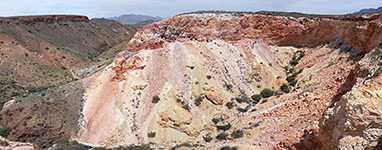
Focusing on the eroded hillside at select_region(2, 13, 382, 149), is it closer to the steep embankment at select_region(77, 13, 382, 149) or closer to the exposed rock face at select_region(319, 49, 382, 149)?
the steep embankment at select_region(77, 13, 382, 149)

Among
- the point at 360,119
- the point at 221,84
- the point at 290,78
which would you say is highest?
the point at 360,119

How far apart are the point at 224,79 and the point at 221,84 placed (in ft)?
3.59

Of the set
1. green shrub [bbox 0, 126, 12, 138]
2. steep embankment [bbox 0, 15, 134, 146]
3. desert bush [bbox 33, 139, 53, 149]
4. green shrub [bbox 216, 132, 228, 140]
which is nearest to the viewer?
green shrub [bbox 216, 132, 228, 140]

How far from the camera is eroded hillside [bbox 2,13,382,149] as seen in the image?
1755 centimetres

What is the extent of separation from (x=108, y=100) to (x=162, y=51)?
8629 mm

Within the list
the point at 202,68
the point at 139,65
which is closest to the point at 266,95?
the point at 202,68

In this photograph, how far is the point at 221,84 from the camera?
25.7m

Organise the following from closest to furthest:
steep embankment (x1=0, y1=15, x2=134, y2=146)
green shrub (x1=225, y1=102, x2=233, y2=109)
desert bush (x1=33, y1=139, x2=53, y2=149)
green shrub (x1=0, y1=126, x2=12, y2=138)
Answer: desert bush (x1=33, y1=139, x2=53, y2=149)
green shrub (x1=0, y1=126, x2=12, y2=138)
steep embankment (x1=0, y1=15, x2=134, y2=146)
green shrub (x1=225, y1=102, x2=233, y2=109)

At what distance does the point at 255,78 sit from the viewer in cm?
2830

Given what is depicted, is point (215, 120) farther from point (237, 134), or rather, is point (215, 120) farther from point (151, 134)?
point (151, 134)

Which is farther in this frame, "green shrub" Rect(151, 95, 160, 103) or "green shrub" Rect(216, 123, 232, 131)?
"green shrub" Rect(151, 95, 160, 103)

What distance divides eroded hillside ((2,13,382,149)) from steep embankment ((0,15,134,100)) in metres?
16.0

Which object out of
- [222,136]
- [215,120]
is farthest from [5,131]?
[222,136]

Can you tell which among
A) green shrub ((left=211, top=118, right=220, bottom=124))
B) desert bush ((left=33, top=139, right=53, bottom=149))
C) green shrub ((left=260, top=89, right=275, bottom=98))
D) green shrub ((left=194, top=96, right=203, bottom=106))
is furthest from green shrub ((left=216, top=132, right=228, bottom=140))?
desert bush ((left=33, top=139, right=53, bottom=149))
